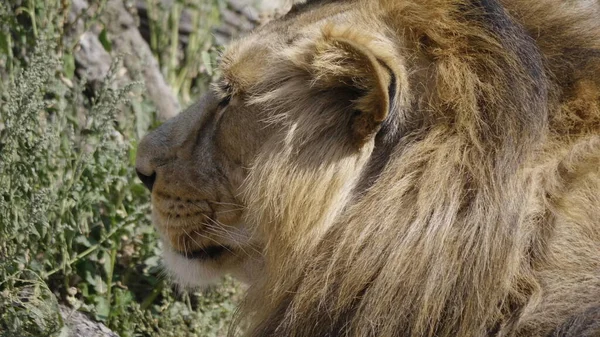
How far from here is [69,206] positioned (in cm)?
466

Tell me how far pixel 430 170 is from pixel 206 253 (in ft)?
3.65

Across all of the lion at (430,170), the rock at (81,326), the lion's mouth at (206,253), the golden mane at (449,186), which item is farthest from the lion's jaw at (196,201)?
the rock at (81,326)

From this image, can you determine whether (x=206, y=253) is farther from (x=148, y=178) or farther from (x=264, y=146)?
(x=264, y=146)

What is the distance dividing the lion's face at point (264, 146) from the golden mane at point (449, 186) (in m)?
0.01

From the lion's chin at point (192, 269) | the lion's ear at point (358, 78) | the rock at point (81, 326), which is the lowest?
the rock at point (81, 326)

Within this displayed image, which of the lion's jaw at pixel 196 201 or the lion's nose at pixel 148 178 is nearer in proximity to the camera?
the lion's jaw at pixel 196 201

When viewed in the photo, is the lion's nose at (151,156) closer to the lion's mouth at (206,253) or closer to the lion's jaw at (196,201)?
the lion's jaw at (196,201)

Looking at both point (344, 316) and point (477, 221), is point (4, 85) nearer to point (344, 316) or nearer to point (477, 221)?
point (344, 316)

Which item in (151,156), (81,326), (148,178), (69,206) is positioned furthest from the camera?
(69,206)

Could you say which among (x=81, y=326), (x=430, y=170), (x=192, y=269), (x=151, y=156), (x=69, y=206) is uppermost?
(x=151, y=156)

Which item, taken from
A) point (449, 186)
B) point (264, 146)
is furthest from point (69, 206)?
point (449, 186)

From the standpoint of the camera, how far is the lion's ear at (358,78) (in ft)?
10.2

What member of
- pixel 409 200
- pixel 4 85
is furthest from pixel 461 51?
pixel 4 85

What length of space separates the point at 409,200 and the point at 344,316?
46 centimetres
